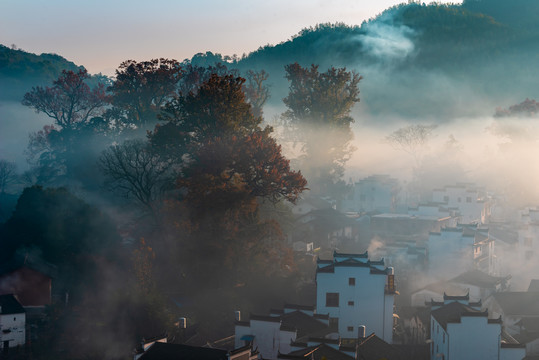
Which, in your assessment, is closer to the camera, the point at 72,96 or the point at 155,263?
the point at 155,263

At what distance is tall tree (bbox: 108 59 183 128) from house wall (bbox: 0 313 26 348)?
2579 centimetres

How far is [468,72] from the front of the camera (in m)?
123

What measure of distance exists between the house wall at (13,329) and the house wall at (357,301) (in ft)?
47.3

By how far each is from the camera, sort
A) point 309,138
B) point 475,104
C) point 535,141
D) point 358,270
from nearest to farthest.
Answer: point 358,270 < point 309,138 < point 535,141 < point 475,104

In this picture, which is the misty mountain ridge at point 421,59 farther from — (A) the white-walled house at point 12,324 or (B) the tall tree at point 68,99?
(A) the white-walled house at point 12,324

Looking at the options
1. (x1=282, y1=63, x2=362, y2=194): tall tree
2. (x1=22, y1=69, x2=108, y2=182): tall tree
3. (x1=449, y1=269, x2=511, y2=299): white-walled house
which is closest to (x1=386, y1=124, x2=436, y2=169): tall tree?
(x1=282, y1=63, x2=362, y2=194): tall tree

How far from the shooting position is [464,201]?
6450 centimetres

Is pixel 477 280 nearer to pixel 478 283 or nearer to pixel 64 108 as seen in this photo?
pixel 478 283

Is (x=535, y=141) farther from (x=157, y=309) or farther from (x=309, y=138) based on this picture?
(x=157, y=309)

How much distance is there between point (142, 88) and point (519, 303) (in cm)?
3293

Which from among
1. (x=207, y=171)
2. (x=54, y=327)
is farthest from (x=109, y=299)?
(x=207, y=171)

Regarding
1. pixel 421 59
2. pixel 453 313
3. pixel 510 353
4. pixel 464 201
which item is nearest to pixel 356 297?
pixel 453 313

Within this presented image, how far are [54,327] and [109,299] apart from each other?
2936 mm

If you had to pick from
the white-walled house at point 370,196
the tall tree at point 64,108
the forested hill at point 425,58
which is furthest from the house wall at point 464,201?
the forested hill at point 425,58
